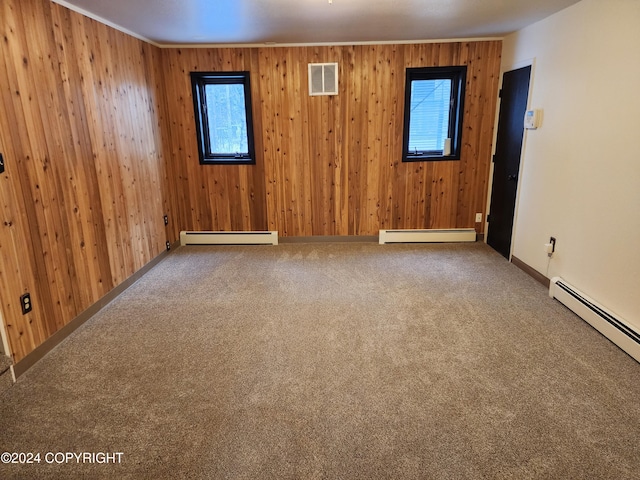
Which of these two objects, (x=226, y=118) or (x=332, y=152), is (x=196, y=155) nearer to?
(x=226, y=118)

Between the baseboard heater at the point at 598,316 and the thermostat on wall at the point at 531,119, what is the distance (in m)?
1.55

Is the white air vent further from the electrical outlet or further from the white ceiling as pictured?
the electrical outlet

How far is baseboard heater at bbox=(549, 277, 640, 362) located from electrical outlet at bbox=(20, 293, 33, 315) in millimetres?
4024

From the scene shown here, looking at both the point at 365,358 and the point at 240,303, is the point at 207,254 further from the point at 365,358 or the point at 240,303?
the point at 365,358

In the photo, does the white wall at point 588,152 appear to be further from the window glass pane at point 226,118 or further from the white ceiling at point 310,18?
the window glass pane at point 226,118

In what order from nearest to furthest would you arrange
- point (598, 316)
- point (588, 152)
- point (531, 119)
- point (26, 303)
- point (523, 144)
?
point (26, 303) < point (598, 316) < point (588, 152) < point (531, 119) < point (523, 144)

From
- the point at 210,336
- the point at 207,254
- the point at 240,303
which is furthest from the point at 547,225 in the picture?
the point at 207,254

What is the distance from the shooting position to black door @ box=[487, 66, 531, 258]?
4.25m

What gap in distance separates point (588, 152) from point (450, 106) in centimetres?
216

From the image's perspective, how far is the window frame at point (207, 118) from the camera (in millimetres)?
4887

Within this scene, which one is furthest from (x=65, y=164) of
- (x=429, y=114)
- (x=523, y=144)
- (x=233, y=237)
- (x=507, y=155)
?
(x=507, y=155)

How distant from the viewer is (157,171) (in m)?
4.70

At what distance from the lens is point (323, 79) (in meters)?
4.83

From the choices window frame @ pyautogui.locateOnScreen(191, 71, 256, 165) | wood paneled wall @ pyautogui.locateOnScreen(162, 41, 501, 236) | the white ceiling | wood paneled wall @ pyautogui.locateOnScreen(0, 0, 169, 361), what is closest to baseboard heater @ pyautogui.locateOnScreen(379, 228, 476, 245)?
wood paneled wall @ pyautogui.locateOnScreen(162, 41, 501, 236)
